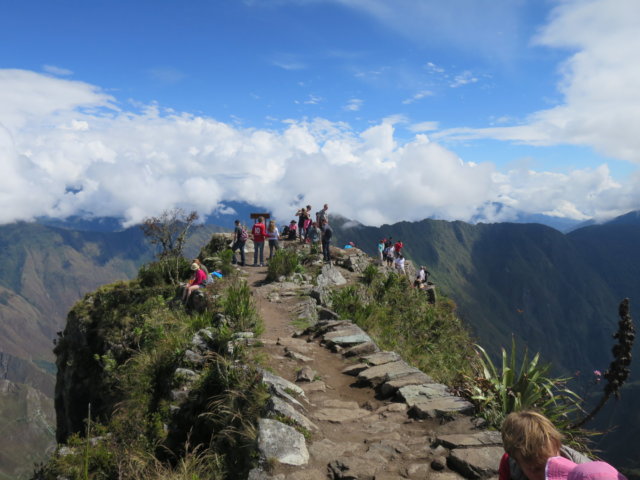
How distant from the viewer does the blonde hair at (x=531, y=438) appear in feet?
11.6

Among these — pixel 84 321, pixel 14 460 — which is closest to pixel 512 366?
pixel 84 321

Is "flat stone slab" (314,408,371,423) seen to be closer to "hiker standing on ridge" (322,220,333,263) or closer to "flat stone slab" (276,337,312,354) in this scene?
"flat stone slab" (276,337,312,354)

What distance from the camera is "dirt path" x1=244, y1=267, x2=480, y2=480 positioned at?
569 centimetres

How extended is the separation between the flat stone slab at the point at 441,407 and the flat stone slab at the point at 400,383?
2.57 ft

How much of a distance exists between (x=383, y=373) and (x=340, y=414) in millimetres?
1869

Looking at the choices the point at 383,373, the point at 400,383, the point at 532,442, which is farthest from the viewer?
the point at 383,373

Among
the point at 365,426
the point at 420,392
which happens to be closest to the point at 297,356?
the point at 420,392

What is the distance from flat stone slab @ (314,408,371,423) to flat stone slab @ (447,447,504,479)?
2.10 meters

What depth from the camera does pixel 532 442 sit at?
11.7ft

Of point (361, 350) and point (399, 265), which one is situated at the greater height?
point (399, 265)

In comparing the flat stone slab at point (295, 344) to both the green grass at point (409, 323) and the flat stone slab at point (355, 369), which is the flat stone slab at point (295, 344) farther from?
the green grass at point (409, 323)

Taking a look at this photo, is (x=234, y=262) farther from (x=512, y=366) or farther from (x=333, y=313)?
(x=512, y=366)

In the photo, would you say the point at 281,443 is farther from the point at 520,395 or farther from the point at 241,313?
the point at 241,313

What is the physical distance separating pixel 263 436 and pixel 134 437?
12.1 ft
